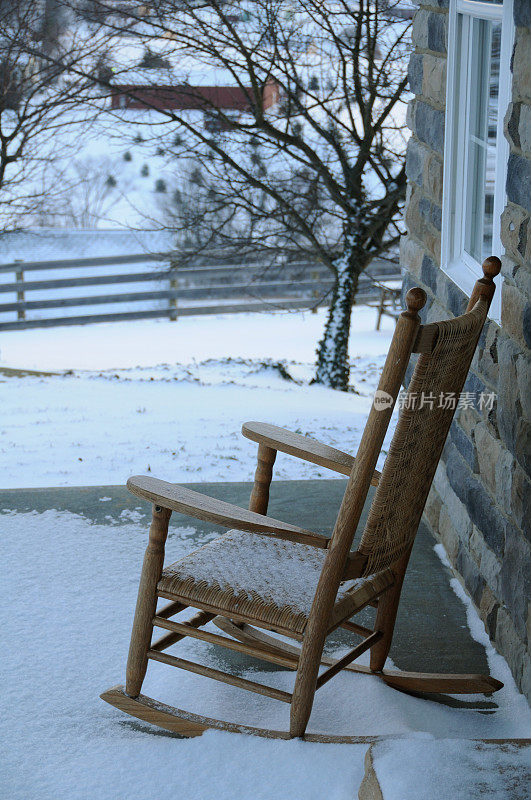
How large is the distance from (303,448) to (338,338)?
4.64m

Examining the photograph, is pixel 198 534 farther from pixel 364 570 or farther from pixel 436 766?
pixel 436 766

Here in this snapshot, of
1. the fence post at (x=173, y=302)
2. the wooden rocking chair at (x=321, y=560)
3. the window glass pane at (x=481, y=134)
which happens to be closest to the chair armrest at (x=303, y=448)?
the wooden rocking chair at (x=321, y=560)

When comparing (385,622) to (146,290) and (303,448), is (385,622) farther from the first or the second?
(146,290)

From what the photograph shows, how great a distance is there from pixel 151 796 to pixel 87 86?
18.9 ft

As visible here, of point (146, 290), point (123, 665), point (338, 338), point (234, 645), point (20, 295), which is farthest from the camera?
point (146, 290)

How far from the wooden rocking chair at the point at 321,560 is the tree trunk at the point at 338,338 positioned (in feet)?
15.0

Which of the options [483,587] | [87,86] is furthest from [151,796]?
[87,86]

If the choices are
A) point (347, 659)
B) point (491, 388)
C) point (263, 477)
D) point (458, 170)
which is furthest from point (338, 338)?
point (347, 659)

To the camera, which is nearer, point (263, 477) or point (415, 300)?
point (415, 300)

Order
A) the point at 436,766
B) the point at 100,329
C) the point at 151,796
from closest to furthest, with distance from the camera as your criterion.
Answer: the point at 436,766 → the point at 151,796 → the point at 100,329

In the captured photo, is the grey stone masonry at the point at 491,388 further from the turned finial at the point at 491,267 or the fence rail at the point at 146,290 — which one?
the fence rail at the point at 146,290

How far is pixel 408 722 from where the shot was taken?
177cm

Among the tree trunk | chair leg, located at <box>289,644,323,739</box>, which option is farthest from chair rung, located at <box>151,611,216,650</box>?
the tree trunk

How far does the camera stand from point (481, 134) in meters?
2.37
